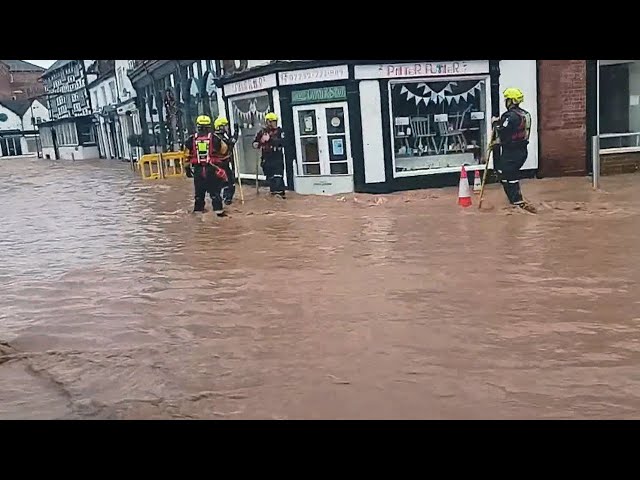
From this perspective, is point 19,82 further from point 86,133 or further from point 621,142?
point 621,142

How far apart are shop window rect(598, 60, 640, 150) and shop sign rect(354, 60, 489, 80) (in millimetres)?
3184

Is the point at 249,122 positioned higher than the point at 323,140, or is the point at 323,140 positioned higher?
the point at 249,122

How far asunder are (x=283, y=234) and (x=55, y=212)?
7852 mm

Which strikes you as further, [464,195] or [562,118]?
[562,118]

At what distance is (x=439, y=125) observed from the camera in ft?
51.0

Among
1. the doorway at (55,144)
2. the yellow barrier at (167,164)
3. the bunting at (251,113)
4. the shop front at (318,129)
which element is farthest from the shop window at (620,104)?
the doorway at (55,144)

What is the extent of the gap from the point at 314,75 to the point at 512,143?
5.15 meters

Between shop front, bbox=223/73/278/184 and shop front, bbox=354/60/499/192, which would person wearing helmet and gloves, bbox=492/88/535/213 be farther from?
shop front, bbox=223/73/278/184

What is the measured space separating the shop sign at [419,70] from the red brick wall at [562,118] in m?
1.54

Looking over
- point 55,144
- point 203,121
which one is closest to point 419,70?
point 203,121

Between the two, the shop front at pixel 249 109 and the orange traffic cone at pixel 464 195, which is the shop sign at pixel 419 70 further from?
the orange traffic cone at pixel 464 195

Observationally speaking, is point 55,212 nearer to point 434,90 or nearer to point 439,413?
point 434,90

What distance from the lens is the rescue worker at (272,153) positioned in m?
15.0
